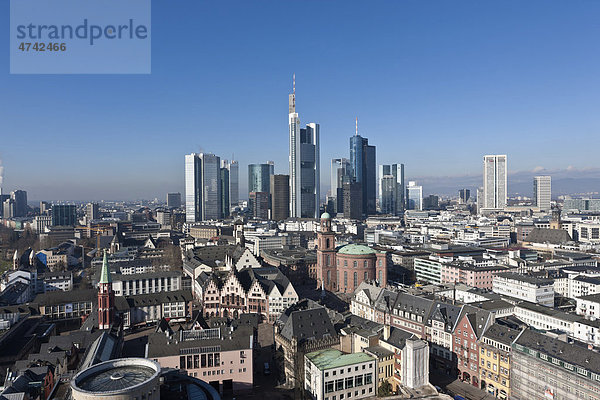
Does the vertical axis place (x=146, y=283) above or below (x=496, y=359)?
above

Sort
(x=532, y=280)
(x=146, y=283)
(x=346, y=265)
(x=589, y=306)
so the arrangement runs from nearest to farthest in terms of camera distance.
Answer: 1. (x=589, y=306)
2. (x=532, y=280)
3. (x=146, y=283)
4. (x=346, y=265)

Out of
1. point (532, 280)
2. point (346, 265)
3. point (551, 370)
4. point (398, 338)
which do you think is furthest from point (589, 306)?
point (346, 265)

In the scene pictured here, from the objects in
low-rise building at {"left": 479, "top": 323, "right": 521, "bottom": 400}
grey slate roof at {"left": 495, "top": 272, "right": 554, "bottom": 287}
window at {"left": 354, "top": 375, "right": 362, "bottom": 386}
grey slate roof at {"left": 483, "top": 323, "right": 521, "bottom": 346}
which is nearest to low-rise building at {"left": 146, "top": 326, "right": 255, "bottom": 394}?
window at {"left": 354, "top": 375, "right": 362, "bottom": 386}

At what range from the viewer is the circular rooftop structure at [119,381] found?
35.8 m

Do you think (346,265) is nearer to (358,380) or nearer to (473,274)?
(473,274)

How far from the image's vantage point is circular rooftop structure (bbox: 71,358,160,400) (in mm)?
35750

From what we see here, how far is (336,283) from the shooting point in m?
119

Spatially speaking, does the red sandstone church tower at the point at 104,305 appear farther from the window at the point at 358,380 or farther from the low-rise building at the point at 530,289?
the low-rise building at the point at 530,289

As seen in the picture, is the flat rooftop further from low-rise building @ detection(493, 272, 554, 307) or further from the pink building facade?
the pink building facade

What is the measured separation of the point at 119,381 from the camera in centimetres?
3866

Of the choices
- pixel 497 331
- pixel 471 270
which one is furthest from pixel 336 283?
pixel 497 331

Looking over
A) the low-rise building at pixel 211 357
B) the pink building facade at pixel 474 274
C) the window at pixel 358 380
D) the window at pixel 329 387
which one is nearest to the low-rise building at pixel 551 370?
the window at pixel 358 380

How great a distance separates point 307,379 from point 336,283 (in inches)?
2501

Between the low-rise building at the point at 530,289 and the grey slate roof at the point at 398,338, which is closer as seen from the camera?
the grey slate roof at the point at 398,338
